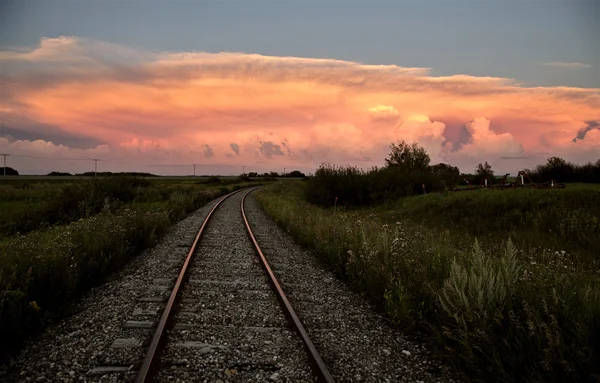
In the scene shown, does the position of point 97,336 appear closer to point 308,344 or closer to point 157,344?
point 157,344

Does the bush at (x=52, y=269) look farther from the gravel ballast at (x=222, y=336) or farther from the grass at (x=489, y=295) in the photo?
the grass at (x=489, y=295)

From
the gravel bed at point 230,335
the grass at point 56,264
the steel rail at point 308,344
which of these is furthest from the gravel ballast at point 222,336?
the grass at point 56,264

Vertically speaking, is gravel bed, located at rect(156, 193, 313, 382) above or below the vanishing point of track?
below

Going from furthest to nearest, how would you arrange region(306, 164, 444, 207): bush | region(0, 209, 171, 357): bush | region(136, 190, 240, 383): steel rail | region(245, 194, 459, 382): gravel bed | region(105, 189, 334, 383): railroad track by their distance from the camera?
region(306, 164, 444, 207): bush < region(0, 209, 171, 357): bush < region(245, 194, 459, 382): gravel bed < region(105, 189, 334, 383): railroad track < region(136, 190, 240, 383): steel rail

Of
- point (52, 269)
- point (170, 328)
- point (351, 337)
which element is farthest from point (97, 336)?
point (351, 337)

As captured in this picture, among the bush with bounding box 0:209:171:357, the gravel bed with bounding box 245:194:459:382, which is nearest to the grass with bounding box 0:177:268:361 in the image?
the bush with bounding box 0:209:171:357

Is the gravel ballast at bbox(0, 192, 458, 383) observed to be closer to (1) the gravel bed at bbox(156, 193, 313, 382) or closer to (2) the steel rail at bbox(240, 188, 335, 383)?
(1) the gravel bed at bbox(156, 193, 313, 382)

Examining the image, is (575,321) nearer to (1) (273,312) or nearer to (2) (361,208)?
(1) (273,312)

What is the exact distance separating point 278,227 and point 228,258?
23.0 ft

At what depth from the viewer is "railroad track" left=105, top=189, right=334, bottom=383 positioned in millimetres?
4227

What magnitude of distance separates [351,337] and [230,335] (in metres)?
1.68

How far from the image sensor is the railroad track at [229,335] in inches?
166

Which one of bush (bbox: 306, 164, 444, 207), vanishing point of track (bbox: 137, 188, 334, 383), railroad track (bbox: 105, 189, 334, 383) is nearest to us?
vanishing point of track (bbox: 137, 188, 334, 383)

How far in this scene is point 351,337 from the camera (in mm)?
5387
